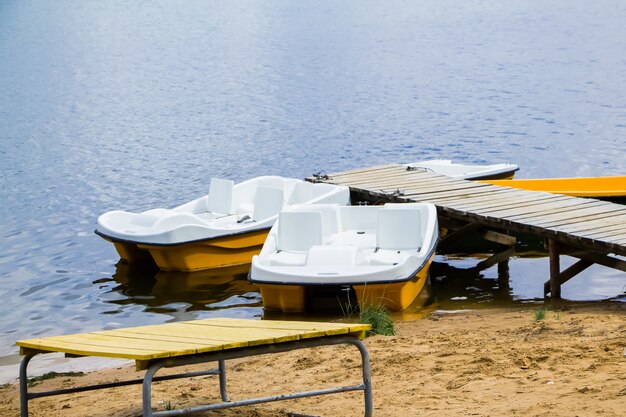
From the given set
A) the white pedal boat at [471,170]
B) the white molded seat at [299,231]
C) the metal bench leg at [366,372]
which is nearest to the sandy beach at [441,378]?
the metal bench leg at [366,372]

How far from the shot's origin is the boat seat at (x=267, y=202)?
1628cm

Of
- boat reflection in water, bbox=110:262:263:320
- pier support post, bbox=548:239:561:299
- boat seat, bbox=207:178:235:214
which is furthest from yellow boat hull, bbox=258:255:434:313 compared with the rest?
boat seat, bbox=207:178:235:214

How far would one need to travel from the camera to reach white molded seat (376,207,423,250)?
1348cm

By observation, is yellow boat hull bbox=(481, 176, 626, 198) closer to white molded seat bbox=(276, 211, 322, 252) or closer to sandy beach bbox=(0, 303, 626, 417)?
white molded seat bbox=(276, 211, 322, 252)

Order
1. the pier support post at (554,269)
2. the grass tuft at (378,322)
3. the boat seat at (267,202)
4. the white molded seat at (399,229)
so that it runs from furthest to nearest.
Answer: the boat seat at (267,202)
the white molded seat at (399,229)
the pier support post at (554,269)
the grass tuft at (378,322)

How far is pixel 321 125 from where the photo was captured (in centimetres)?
3762

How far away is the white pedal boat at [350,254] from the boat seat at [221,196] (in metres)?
→ 2.78

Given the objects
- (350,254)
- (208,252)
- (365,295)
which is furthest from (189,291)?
(365,295)

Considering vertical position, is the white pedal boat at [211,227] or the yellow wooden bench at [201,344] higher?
the yellow wooden bench at [201,344]

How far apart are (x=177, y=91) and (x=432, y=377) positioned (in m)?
42.2

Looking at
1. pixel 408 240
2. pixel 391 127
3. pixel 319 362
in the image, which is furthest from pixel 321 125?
pixel 319 362

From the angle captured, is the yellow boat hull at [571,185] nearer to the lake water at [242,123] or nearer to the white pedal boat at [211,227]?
the lake water at [242,123]

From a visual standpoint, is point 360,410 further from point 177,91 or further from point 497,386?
point 177,91

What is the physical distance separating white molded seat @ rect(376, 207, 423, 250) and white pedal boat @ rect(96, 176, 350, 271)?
255 centimetres
